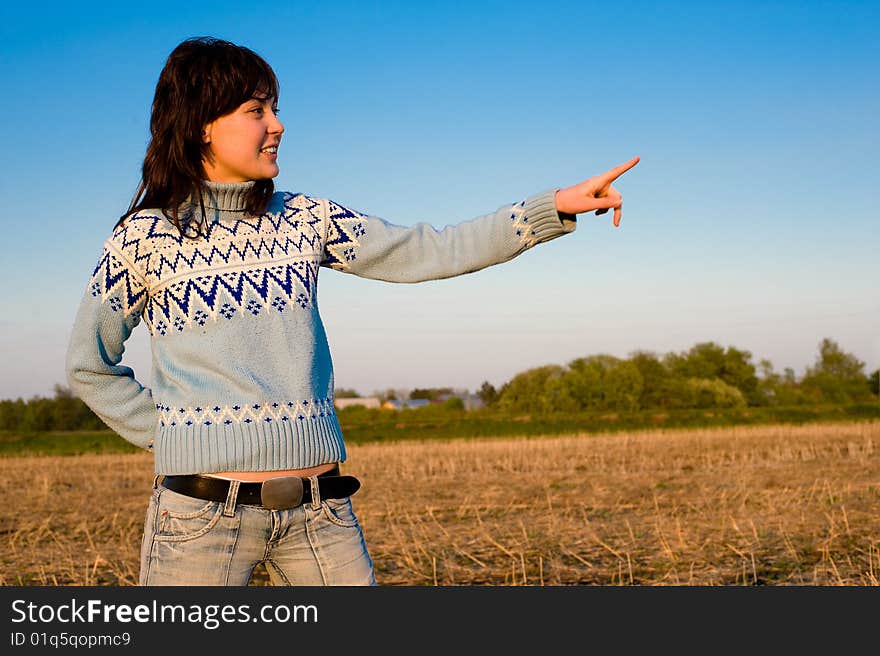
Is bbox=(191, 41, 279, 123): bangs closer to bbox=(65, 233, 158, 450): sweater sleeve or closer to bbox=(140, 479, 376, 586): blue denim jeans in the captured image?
bbox=(65, 233, 158, 450): sweater sleeve

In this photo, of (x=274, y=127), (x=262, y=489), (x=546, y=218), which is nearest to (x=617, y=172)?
(x=546, y=218)

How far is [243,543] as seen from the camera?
2086mm

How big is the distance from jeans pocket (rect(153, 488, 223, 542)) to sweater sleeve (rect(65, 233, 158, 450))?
35 centimetres

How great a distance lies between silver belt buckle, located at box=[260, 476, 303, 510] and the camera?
6.76ft

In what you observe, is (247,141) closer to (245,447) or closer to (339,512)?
(245,447)

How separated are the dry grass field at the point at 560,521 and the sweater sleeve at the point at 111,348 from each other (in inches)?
166

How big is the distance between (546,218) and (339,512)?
3.31 feet

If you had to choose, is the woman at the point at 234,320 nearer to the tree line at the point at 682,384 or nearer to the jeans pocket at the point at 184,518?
the jeans pocket at the point at 184,518

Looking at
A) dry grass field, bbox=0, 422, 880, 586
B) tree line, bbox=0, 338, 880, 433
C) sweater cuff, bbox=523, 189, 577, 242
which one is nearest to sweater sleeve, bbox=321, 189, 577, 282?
sweater cuff, bbox=523, 189, 577, 242

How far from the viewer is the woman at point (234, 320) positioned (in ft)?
6.91
